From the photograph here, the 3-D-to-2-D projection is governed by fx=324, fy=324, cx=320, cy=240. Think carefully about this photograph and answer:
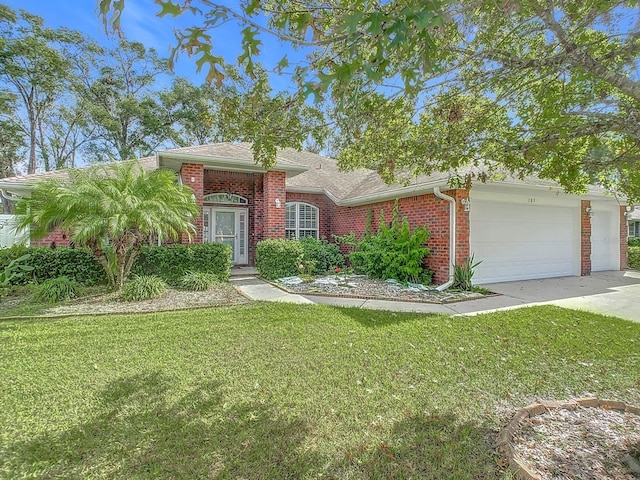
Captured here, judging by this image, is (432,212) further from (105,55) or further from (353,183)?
(105,55)

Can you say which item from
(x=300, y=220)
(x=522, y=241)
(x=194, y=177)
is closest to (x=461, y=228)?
(x=522, y=241)

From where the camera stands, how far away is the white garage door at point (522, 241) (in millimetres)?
9492

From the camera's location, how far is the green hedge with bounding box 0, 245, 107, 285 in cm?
834

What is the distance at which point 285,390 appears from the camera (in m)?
3.43

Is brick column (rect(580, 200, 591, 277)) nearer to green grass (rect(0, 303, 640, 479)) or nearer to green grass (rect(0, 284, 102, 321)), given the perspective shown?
green grass (rect(0, 303, 640, 479))

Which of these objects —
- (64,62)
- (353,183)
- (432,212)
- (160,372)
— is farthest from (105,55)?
(160,372)

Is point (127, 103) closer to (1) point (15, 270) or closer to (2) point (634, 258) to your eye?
(1) point (15, 270)

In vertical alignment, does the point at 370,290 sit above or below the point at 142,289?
below

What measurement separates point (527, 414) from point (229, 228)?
1126 cm

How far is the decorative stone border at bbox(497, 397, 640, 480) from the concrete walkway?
10.9 feet

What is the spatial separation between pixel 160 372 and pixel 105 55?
101 feet

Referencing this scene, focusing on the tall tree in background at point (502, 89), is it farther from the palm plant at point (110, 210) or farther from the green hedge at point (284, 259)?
the green hedge at point (284, 259)

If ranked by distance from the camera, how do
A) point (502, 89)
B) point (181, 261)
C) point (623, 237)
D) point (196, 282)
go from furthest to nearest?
point (623, 237) → point (181, 261) → point (196, 282) → point (502, 89)

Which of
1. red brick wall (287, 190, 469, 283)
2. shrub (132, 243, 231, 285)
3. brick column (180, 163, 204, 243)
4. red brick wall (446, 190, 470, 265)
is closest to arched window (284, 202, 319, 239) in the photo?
red brick wall (287, 190, 469, 283)
